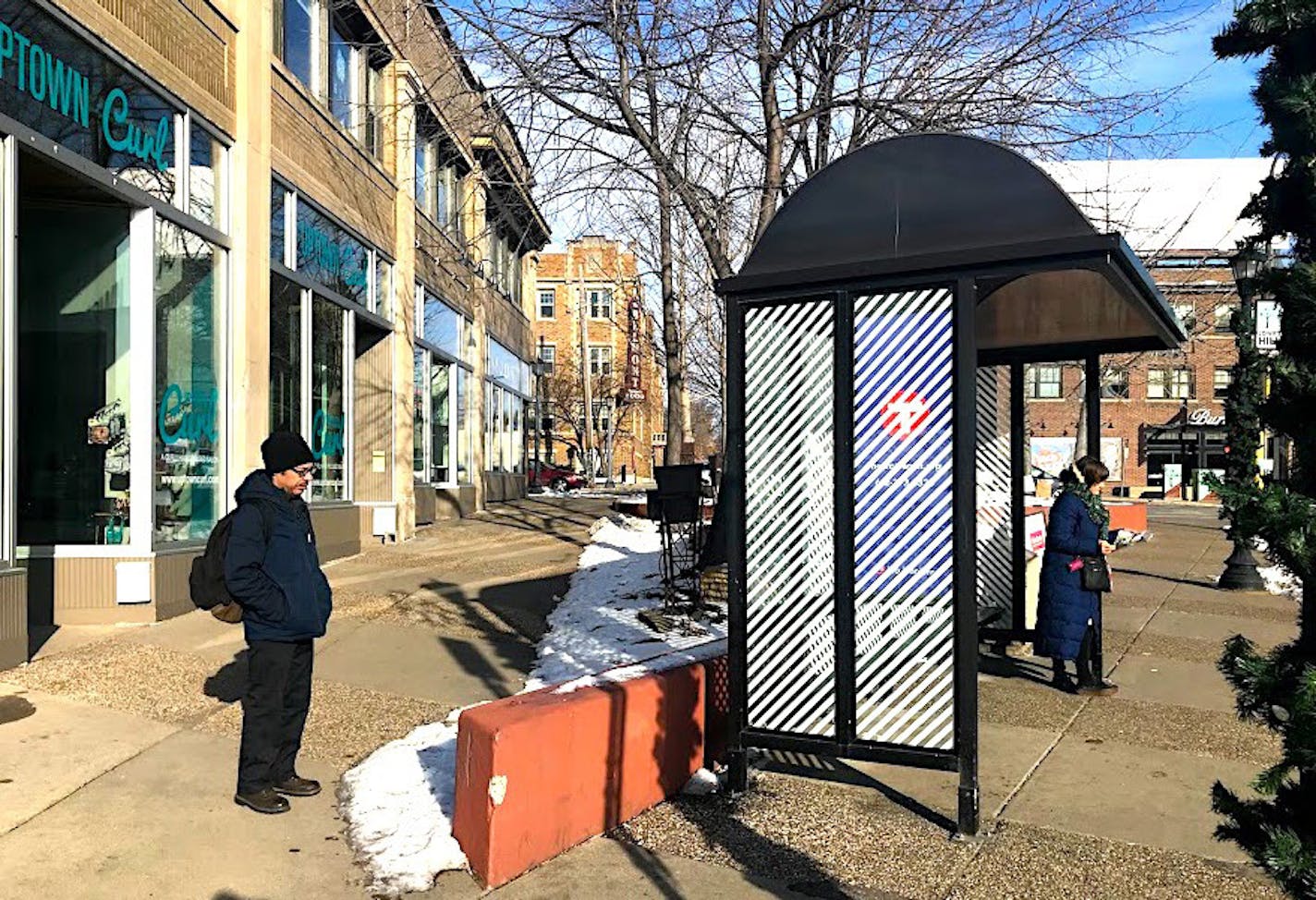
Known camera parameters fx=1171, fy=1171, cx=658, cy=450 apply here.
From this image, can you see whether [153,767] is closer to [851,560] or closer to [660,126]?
[851,560]

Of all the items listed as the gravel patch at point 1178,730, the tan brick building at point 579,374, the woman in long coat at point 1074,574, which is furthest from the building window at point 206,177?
the tan brick building at point 579,374

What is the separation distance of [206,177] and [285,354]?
2.71 meters

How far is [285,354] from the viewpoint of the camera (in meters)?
13.6

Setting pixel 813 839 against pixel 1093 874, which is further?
pixel 813 839

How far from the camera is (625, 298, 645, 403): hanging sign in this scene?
27516 millimetres

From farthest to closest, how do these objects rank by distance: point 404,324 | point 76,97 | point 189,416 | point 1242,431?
1. point 404,324
2. point 1242,431
3. point 189,416
4. point 76,97

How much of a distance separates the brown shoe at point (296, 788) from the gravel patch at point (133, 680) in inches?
61.5

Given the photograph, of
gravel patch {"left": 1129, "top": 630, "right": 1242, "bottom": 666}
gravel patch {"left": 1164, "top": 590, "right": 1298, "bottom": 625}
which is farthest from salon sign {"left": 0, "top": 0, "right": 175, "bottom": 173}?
gravel patch {"left": 1164, "top": 590, "right": 1298, "bottom": 625}

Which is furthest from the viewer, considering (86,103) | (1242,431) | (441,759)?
(1242,431)

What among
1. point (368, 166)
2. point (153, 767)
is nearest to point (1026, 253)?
point (153, 767)

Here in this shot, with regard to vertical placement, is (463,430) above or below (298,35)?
below

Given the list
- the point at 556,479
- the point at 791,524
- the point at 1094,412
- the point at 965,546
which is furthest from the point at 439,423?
the point at 556,479

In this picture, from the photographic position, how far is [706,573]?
11.0 meters

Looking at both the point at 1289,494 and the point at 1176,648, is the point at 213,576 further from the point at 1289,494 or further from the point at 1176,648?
the point at 1176,648
